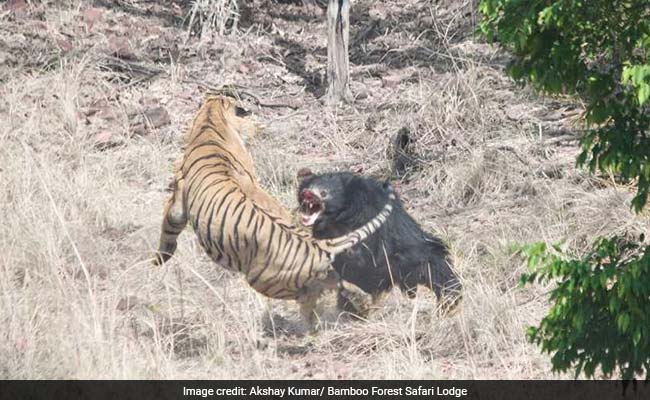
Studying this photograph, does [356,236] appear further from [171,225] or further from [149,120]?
[149,120]

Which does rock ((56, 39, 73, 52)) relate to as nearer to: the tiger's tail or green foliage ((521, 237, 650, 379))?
the tiger's tail

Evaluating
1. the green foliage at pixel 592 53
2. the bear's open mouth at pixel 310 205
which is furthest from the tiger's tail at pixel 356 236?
the green foliage at pixel 592 53

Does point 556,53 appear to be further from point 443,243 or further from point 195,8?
point 195,8

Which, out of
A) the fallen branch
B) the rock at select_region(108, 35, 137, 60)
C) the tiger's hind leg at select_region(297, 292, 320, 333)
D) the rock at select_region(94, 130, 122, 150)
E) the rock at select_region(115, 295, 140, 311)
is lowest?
the tiger's hind leg at select_region(297, 292, 320, 333)

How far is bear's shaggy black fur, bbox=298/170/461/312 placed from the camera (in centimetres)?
780

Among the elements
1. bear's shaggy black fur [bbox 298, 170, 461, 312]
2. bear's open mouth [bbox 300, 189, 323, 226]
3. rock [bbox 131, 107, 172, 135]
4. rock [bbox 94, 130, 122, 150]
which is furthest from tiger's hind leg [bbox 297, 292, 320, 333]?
rock [bbox 131, 107, 172, 135]

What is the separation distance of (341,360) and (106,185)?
9.86 ft

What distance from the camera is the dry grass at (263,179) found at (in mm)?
6863

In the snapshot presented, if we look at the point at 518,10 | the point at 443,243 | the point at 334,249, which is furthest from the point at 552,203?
the point at 518,10

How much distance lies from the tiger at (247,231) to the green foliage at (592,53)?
2712mm

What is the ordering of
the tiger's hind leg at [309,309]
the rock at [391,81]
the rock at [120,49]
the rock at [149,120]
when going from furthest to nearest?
the rock at [120,49]
the rock at [391,81]
the rock at [149,120]
the tiger's hind leg at [309,309]
